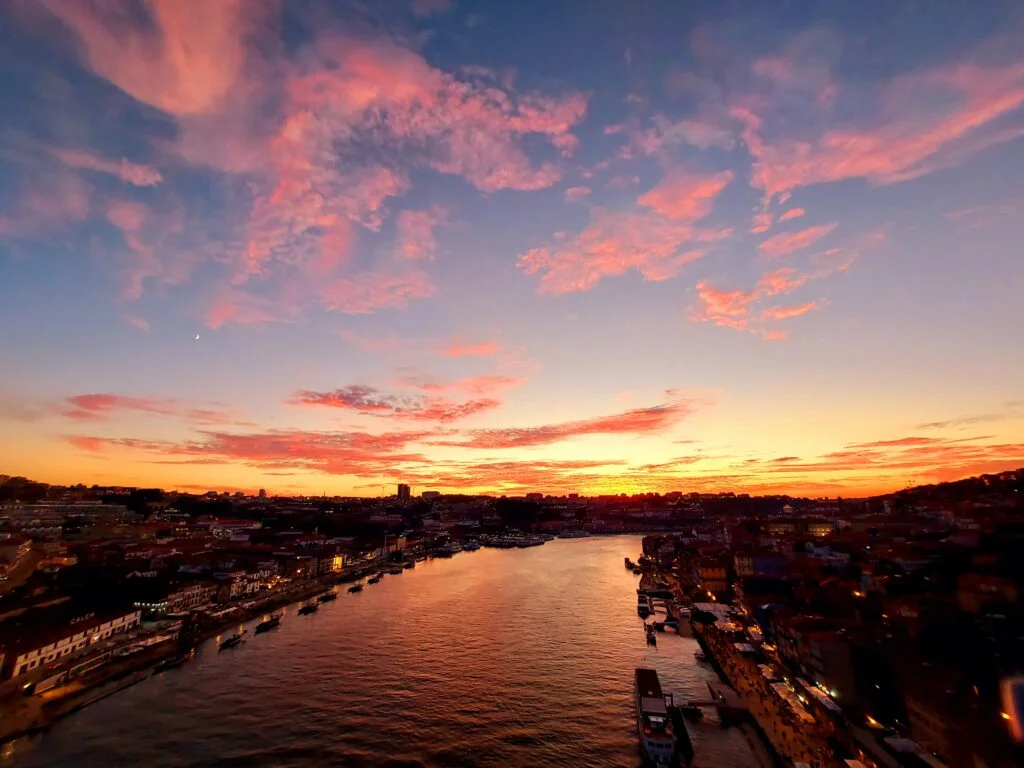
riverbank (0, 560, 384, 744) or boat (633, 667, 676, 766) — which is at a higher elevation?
riverbank (0, 560, 384, 744)

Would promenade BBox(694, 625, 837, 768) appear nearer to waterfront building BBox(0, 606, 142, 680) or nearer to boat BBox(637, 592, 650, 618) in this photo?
boat BBox(637, 592, 650, 618)

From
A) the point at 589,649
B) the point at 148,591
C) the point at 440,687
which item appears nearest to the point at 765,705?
the point at 589,649

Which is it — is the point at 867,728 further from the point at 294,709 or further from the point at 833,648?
the point at 294,709

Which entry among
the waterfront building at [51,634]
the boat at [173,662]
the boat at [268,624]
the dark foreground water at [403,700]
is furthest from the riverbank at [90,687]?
the boat at [268,624]

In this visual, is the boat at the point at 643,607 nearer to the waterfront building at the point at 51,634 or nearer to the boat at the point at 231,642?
the boat at the point at 231,642

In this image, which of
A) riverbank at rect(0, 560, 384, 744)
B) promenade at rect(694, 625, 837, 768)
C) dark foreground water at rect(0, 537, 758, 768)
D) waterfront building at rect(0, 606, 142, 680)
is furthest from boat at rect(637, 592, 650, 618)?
waterfront building at rect(0, 606, 142, 680)
